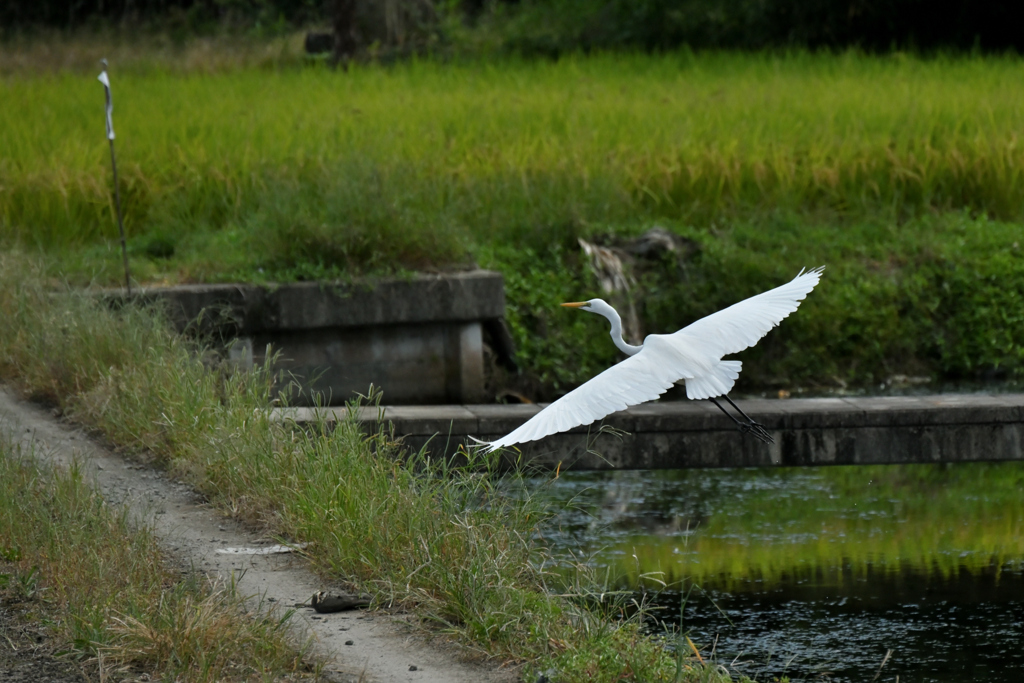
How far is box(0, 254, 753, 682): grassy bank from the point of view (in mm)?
3604

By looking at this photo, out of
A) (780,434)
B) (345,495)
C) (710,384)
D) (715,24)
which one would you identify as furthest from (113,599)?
(715,24)

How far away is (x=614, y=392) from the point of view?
4238 mm

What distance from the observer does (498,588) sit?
3.71 m

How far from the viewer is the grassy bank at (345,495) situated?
360 cm

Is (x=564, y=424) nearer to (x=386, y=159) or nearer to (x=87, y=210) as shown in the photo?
(x=386, y=159)

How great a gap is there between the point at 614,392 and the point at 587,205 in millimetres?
6038

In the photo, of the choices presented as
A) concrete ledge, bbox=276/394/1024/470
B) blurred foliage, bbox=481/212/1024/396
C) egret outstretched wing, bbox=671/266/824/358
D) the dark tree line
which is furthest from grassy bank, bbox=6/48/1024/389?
the dark tree line

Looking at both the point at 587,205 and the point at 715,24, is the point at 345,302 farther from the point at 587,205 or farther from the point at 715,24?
the point at 715,24

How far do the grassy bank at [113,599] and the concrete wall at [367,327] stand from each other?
3.61 meters

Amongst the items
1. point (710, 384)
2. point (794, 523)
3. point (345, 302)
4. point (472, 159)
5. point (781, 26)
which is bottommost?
point (794, 523)

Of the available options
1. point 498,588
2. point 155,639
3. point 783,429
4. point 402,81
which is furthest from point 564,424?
point 402,81

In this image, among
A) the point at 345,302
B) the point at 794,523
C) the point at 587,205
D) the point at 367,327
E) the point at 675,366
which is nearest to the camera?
the point at 675,366

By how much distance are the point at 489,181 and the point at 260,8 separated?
17695 millimetres

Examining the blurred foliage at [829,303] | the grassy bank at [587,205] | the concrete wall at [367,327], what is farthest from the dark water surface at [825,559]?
the grassy bank at [587,205]
